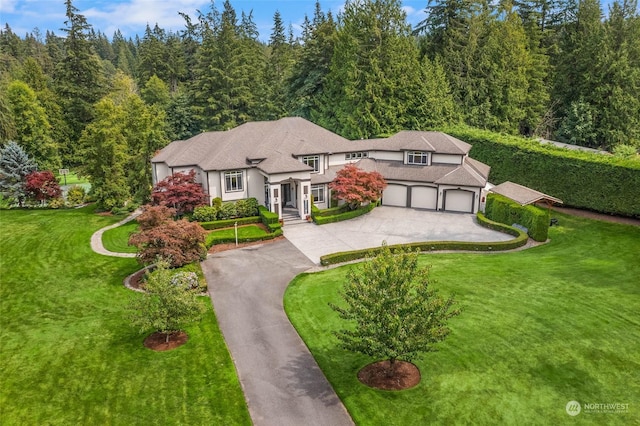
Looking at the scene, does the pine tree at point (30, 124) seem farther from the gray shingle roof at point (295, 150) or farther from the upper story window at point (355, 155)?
the upper story window at point (355, 155)

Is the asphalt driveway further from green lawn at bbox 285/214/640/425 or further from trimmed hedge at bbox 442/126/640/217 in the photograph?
trimmed hedge at bbox 442/126/640/217

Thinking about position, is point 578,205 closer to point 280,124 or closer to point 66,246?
point 280,124

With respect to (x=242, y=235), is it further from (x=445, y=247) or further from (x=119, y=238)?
(x=445, y=247)

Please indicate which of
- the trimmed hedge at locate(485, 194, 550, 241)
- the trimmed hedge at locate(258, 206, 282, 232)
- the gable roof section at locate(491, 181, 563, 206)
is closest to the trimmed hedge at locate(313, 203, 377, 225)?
the trimmed hedge at locate(258, 206, 282, 232)

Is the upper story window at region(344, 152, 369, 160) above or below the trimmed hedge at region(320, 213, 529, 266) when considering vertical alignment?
above

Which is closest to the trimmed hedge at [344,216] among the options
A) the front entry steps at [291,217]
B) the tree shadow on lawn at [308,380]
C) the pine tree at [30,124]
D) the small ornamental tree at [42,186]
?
the front entry steps at [291,217]

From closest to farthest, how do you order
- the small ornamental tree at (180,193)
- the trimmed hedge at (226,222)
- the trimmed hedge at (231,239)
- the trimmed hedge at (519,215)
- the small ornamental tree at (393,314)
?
the small ornamental tree at (393,314)
the trimmed hedge at (231,239)
the trimmed hedge at (519,215)
the trimmed hedge at (226,222)
the small ornamental tree at (180,193)
